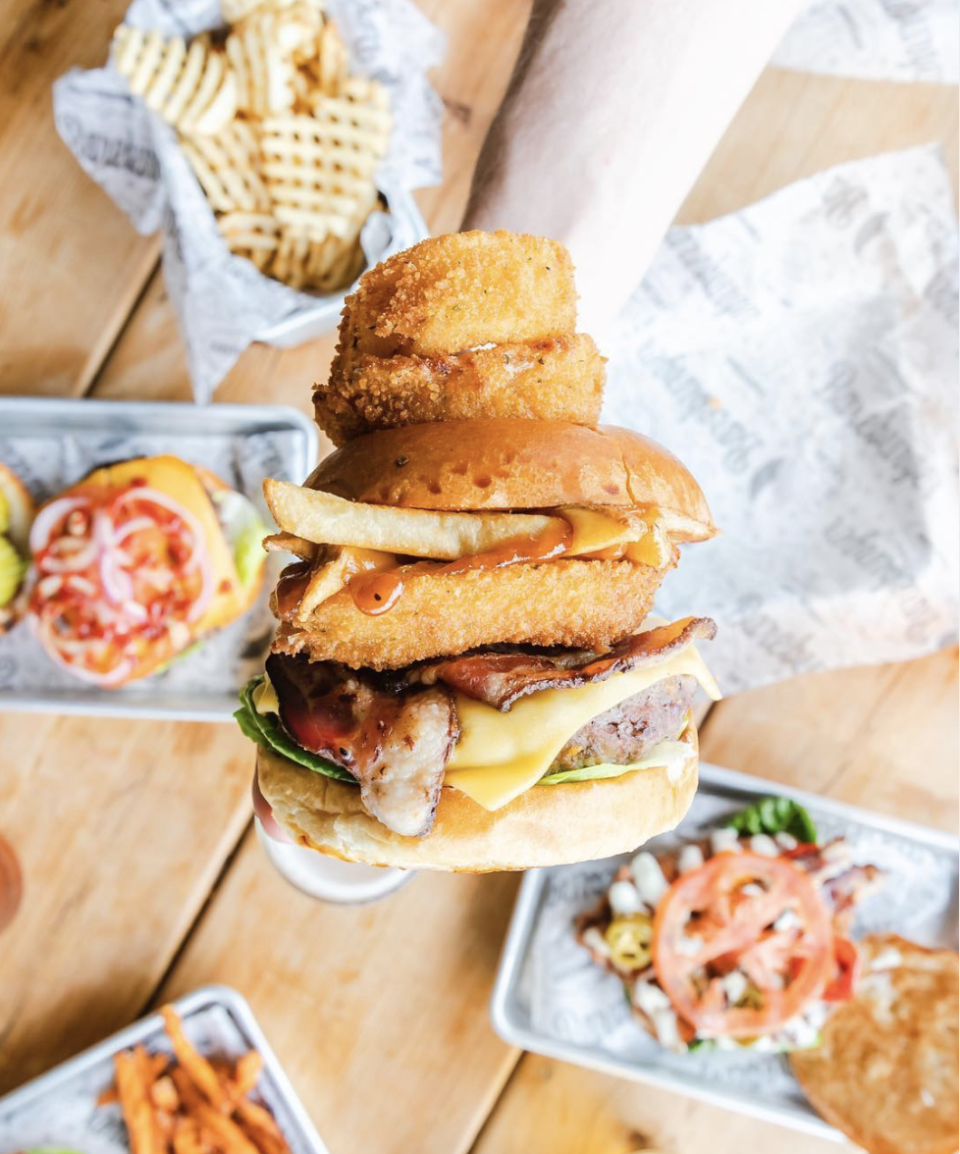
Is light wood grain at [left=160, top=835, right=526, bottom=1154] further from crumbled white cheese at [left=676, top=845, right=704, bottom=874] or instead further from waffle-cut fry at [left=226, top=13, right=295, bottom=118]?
waffle-cut fry at [left=226, top=13, right=295, bottom=118]

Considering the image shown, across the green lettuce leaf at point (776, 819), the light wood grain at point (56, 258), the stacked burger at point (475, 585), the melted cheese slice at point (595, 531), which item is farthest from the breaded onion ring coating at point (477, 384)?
the green lettuce leaf at point (776, 819)

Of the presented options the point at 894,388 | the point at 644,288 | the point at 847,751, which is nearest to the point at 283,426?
the point at 644,288

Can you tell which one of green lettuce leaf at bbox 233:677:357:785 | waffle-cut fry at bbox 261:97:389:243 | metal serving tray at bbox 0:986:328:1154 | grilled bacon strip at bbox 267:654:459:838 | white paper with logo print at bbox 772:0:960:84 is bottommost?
metal serving tray at bbox 0:986:328:1154

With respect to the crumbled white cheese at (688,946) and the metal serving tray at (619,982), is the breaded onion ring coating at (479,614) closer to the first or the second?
the metal serving tray at (619,982)

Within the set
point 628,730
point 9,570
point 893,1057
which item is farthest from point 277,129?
point 893,1057

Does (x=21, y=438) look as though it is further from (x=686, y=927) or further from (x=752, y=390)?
(x=686, y=927)

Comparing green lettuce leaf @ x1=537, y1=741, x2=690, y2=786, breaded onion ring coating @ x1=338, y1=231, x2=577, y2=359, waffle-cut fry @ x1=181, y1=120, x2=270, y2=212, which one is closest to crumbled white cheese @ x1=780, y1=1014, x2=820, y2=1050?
green lettuce leaf @ x1=537, y1=741, x2=690, y2=786

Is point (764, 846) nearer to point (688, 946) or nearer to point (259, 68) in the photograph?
point (688, 946)
